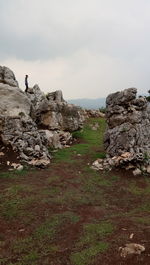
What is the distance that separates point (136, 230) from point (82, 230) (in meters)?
2.71

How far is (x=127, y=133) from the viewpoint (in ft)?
85.2

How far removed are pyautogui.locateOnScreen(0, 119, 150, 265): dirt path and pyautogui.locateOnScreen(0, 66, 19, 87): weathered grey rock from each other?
13.2m

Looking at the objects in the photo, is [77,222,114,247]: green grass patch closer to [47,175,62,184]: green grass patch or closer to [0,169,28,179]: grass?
[47,175,62,184]: green grass patch

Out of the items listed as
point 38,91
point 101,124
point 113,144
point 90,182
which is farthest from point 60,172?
point 101,124

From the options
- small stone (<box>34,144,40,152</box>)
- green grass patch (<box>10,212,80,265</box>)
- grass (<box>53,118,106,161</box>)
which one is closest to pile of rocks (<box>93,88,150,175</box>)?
grass (<box>53,118,106,161</box>)

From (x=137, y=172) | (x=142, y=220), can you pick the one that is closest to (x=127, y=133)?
(x=137, y=172)

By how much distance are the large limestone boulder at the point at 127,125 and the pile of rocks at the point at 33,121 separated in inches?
266

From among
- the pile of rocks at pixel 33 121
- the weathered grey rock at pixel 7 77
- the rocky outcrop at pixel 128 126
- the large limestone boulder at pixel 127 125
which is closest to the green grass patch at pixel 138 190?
the rocky outcrop at pixel 128 126

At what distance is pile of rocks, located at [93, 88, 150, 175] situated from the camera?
80.5ft

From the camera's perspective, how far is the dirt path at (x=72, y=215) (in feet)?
39.2

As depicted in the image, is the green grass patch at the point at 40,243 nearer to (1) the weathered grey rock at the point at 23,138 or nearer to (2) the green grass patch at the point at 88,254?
(2) the green grass patch at the point at 88,254

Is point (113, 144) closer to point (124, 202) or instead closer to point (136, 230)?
point (124, 202)

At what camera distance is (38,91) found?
130ft

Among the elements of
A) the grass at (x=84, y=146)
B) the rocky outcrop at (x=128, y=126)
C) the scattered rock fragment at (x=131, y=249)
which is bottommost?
the scattered rock fragment at (x=131, y=249)
